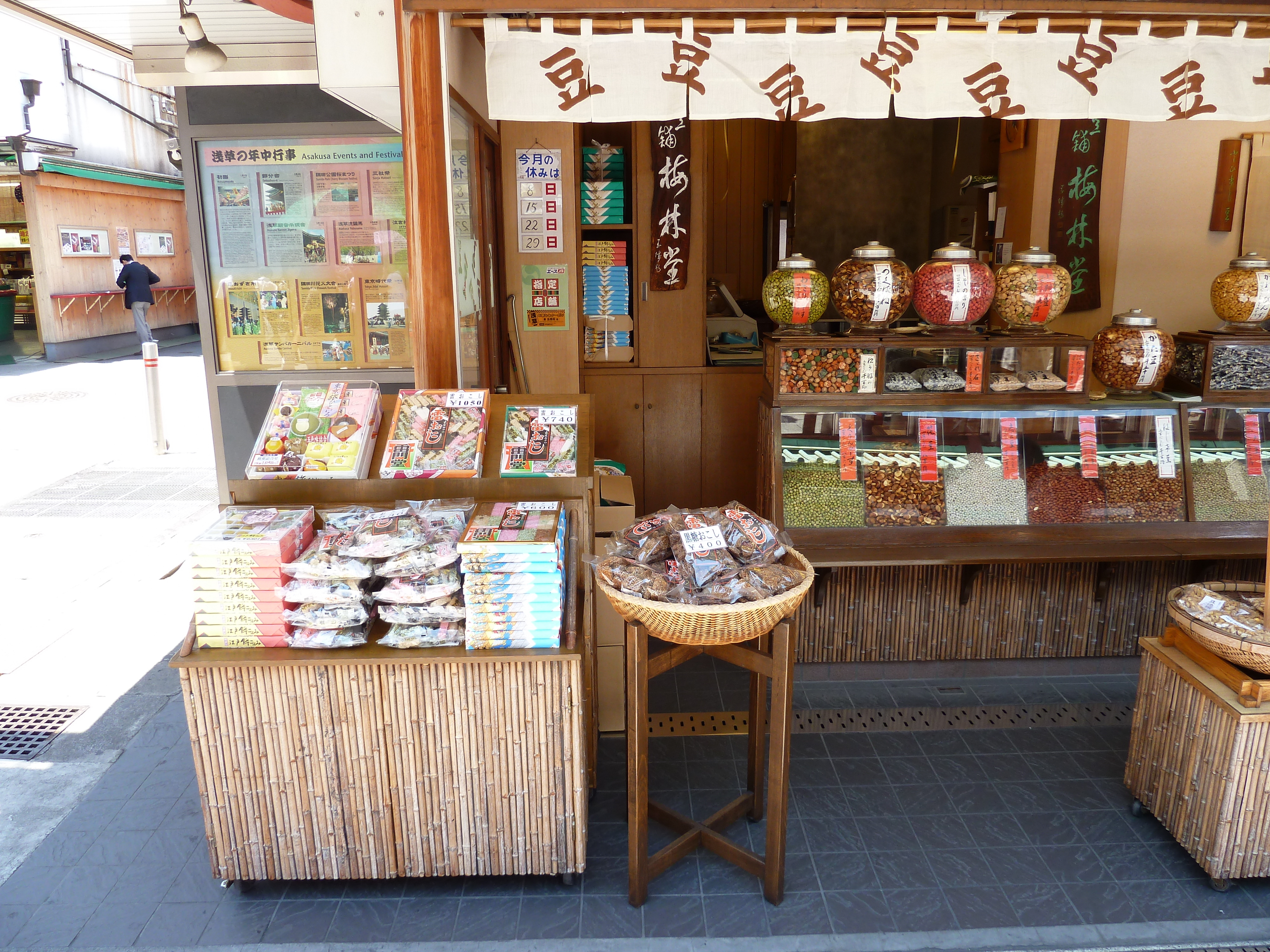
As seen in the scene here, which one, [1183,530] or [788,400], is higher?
[788,400]

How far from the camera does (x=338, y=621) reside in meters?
2.73

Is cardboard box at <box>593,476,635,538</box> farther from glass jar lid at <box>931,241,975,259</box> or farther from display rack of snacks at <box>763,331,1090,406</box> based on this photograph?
glass jar lid at <box>931,241,975,259</box>

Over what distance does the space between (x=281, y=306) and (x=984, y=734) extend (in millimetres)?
4656

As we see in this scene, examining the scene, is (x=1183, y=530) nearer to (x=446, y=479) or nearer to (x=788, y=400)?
(x=788, y=400)

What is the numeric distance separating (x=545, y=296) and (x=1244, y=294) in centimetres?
365

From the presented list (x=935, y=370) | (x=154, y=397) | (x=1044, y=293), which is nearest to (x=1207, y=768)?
(x=935, y=370)

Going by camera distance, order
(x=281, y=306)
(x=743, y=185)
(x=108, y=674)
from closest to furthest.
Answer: (x=108, y=674) < (x=281, y=306) < (x=743, y=185)

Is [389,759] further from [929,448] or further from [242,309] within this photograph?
[242,309]

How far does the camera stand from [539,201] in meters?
5.32

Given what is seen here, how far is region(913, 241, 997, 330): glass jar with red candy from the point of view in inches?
149

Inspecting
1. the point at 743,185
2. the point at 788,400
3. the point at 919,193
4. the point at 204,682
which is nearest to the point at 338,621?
the point at 204,682

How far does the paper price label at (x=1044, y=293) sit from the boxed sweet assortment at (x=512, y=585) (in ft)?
8.16

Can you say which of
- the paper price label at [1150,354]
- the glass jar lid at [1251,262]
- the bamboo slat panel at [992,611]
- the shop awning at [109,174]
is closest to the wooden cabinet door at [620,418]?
the bamboo slat panel at [992,611]

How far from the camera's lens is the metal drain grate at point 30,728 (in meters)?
3.67
